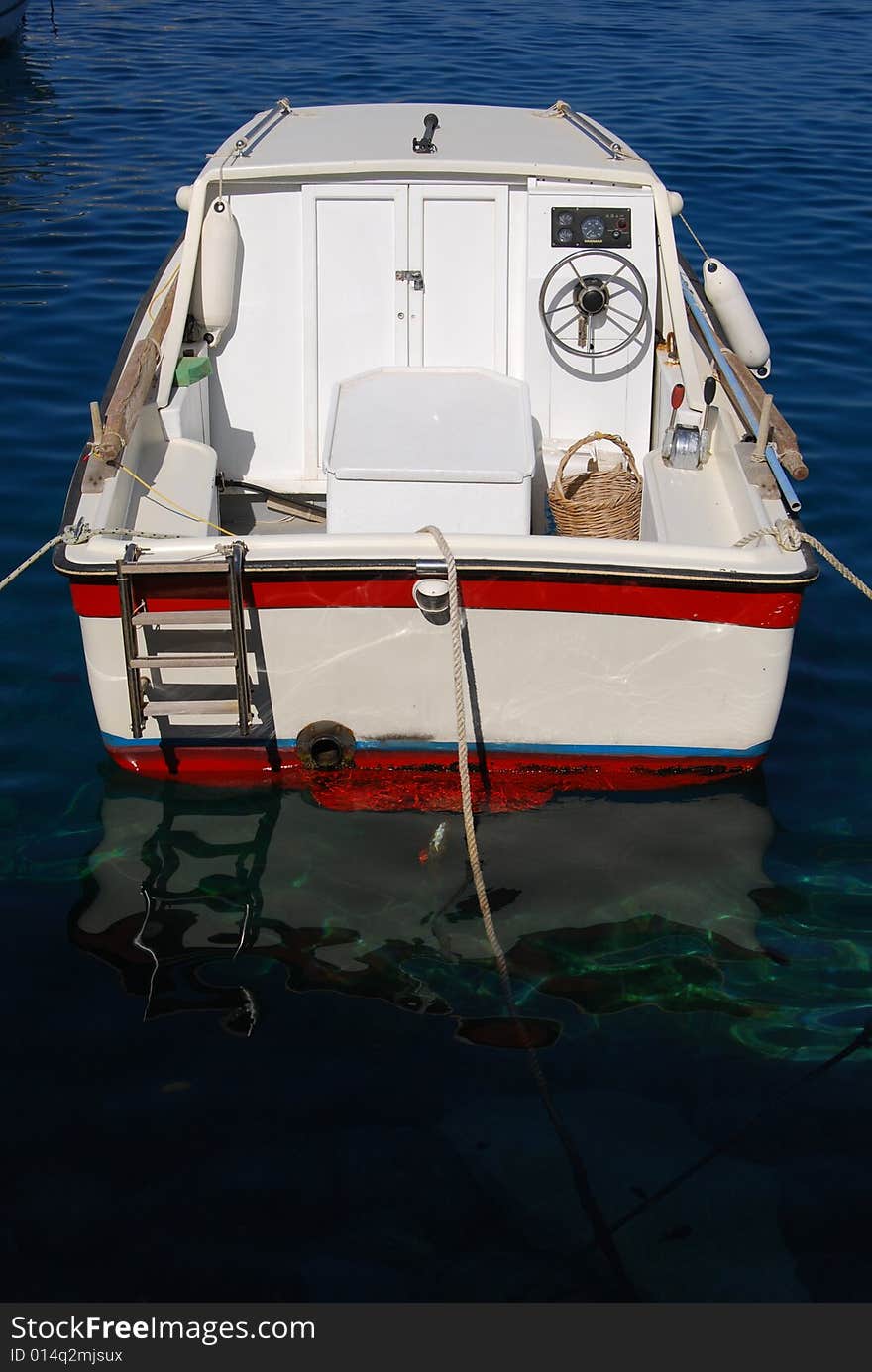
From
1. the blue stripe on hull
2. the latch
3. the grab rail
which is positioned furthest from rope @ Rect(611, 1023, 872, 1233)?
the latch

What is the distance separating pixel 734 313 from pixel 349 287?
1890mm

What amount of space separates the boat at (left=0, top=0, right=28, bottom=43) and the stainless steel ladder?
16811mm

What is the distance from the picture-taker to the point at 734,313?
6.72 m

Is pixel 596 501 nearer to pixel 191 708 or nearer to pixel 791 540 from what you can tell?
pixel 791 540

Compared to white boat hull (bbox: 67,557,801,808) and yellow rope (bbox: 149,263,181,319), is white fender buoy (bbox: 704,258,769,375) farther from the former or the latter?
yellow rope (bbox: 149,263,181,319)

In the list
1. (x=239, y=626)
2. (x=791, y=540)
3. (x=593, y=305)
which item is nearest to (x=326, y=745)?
(x=239, y=626)

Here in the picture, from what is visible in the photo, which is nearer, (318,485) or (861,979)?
(861,979)

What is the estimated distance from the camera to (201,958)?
15.5 feet

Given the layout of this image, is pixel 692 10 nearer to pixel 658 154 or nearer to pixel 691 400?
pixel 658 154

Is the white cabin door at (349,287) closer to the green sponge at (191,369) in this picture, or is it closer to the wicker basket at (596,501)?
the green sponge at (191,369)

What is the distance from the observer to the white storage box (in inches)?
214
